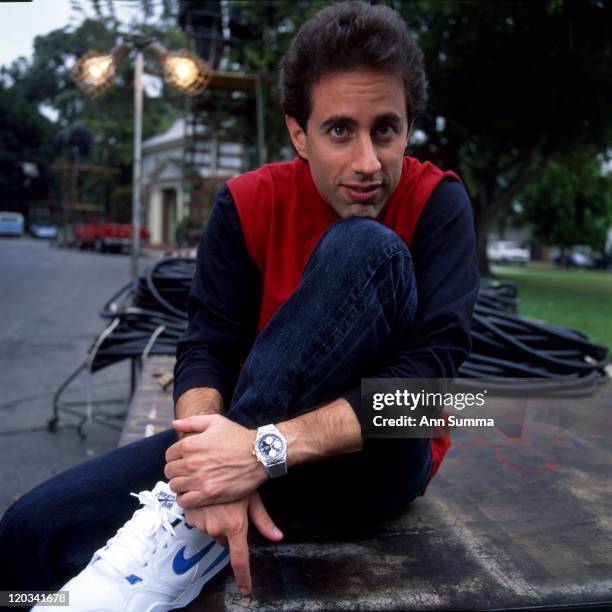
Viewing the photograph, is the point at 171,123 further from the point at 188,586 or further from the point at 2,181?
the point at 188,586

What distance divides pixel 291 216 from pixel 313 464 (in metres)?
0.66

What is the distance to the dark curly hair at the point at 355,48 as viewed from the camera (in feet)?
5.33

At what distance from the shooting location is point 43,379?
5.53m

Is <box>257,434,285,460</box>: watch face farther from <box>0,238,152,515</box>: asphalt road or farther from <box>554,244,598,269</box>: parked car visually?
<box>554,244,598,269</box>: parked car

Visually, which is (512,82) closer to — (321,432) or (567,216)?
(321,432)

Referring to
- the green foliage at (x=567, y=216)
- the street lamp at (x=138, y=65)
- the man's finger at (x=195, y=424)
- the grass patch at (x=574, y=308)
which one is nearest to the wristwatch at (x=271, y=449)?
the man's finger at (x=195, y=424)

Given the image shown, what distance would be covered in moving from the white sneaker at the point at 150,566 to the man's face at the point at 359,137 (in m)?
0.84

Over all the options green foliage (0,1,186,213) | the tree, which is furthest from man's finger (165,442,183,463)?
→ green foliage (0,1,186,213)

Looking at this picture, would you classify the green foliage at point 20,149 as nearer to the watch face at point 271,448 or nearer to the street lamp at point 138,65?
the street lamp at point 138,65

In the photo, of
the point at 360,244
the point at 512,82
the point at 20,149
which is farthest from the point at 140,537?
the point at 20,149

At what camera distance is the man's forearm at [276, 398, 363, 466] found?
143cm

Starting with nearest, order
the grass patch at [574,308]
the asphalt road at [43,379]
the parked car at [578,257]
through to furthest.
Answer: the asphalt road at [43,379] → the grass patch at [574,308] → the parked car at [578,257]

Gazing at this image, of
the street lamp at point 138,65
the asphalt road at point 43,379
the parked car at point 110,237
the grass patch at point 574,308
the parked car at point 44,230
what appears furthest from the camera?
the parked car at point 44,230

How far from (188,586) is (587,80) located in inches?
641
